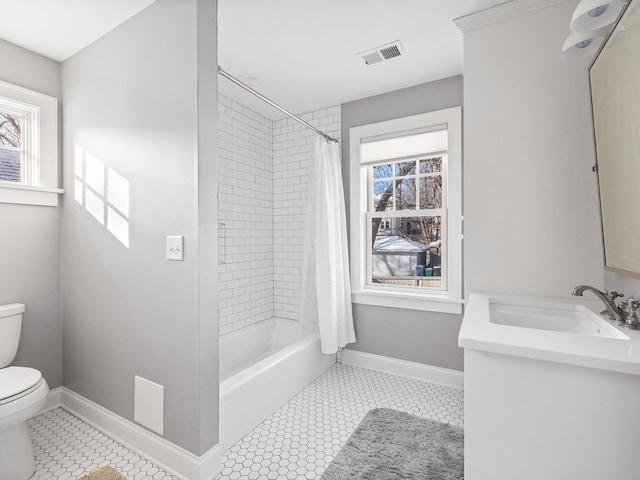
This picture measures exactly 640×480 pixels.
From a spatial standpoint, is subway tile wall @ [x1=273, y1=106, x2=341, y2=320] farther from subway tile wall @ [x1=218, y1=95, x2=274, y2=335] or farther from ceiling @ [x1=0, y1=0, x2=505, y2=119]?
ceiling @ [x1=0, y1=0, x2=505, y2=119]

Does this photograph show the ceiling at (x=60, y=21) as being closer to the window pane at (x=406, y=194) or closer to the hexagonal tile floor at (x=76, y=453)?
the window pane at (x=406, y=194)

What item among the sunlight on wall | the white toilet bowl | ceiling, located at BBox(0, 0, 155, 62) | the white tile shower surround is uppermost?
ceiling, located at BBox(0, 0, 155, 62)

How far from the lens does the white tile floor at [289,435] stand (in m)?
1.67

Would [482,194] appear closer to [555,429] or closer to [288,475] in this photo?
[555,429]

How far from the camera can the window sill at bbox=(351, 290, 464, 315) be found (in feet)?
8.57

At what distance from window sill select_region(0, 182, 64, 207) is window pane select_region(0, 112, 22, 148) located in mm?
359

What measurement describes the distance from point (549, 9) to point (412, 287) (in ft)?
6.98

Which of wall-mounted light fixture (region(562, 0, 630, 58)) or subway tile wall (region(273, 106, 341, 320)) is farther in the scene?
subway tile wall (region(273, 106, 341, 320))

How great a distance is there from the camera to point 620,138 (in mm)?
1180

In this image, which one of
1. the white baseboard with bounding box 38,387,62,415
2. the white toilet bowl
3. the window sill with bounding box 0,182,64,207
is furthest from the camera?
the white baseboard with bounding box 38,387,62,415

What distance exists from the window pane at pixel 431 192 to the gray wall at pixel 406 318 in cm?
60

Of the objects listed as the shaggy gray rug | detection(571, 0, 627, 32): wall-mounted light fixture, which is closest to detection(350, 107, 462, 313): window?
the shaggy gray rug

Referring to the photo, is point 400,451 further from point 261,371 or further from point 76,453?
point 76,453

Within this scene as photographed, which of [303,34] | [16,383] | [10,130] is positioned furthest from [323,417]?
[10,130]
